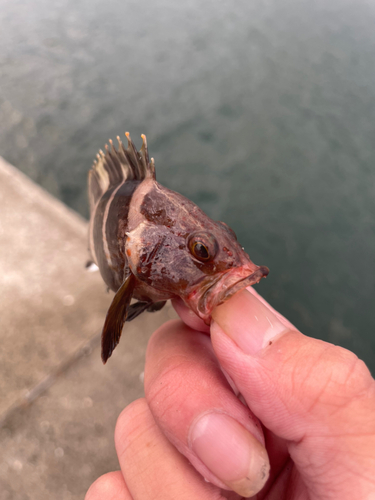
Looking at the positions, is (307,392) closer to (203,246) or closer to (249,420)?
(249,420)

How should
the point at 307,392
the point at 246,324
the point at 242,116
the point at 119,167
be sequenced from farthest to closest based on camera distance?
the point at 242,116 → the point at 119,167 → the point at 246,324 → the point at 307,392

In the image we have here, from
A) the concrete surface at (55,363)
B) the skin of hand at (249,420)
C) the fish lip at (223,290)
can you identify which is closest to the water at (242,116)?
the concrete surface at (55,363)

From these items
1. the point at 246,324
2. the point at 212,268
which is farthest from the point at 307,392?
the point at 212,268

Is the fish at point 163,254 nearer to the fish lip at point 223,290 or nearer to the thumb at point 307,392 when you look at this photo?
the fish lip at point 223,290

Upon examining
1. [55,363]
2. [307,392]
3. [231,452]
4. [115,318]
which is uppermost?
[307,392]

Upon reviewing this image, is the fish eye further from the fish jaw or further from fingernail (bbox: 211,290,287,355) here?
fingernail (bbox: 211,290,287,355)
